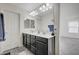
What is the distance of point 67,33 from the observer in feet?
3.51

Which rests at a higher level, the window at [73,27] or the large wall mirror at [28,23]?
the large wall mirror at [28,23]

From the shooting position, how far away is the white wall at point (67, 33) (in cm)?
100

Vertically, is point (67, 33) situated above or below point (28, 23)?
below

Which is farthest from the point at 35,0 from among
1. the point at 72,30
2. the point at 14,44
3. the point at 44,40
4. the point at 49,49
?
the point at 14,44

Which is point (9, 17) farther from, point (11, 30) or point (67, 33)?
point (67, 33)

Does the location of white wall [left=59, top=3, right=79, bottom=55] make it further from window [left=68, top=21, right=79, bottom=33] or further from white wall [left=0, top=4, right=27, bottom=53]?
white wall [left=0, top=4, right=27, bottom=53]

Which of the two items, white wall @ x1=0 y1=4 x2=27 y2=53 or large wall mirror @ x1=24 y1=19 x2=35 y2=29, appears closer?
white wall @ x1=0 y1=4 x2=27 y2=53

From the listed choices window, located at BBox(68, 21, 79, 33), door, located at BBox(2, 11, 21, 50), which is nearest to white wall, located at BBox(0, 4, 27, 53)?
door, located at BBox(2, 11, 21, 50)

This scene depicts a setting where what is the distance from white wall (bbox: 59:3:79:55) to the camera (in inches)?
39.2

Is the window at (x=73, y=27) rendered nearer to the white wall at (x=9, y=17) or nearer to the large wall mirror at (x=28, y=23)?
the white wall at (x=9, y=17)

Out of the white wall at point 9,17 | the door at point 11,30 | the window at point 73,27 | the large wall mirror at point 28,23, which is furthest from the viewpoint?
the large wall mirror at point 28,23

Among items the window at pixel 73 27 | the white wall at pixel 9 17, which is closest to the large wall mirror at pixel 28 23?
the white wall at pixel 9 17

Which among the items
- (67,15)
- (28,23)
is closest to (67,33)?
(67,15)

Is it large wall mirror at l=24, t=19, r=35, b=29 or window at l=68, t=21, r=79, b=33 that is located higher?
large wall mirror at l=24, t=19, r=35, b=29
